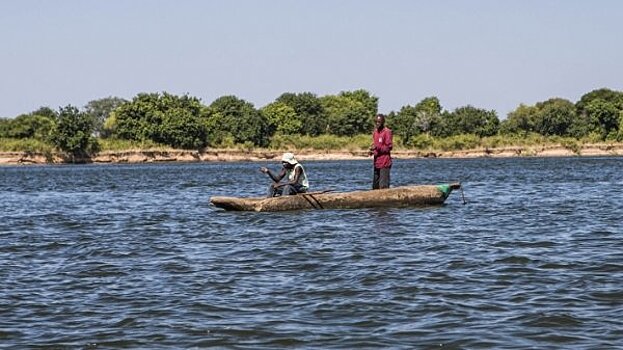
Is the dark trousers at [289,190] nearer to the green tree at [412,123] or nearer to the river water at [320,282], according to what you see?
the river water at [320,282]

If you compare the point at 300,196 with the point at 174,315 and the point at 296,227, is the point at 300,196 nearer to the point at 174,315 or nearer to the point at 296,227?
the point at 296,227

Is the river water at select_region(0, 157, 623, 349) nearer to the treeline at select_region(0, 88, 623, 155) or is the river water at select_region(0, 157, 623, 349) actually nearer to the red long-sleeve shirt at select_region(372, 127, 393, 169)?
the red long-sleeve shirt at select_region(372, 127, 393, 169)

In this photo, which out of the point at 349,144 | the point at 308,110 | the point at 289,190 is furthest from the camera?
the point at 308,110

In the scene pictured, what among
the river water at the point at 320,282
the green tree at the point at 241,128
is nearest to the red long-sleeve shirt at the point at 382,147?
the river water at the point at 320,282

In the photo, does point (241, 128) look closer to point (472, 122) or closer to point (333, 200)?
point (472, 122)

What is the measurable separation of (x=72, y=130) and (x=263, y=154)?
20192 millimetres

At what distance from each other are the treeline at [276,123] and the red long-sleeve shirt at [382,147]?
74.7m

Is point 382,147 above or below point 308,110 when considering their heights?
below

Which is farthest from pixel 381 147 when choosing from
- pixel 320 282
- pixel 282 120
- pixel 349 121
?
pixel 282 120

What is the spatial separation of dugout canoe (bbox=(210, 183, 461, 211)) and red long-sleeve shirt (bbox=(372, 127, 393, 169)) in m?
0.72

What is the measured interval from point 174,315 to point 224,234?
8.16 meters

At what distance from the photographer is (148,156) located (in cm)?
9938

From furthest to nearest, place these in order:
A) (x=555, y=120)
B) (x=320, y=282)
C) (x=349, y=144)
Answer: (x=555, y=120)
(x=349, y=144)
(x=320, y=282)

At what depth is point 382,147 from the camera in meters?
23.0
